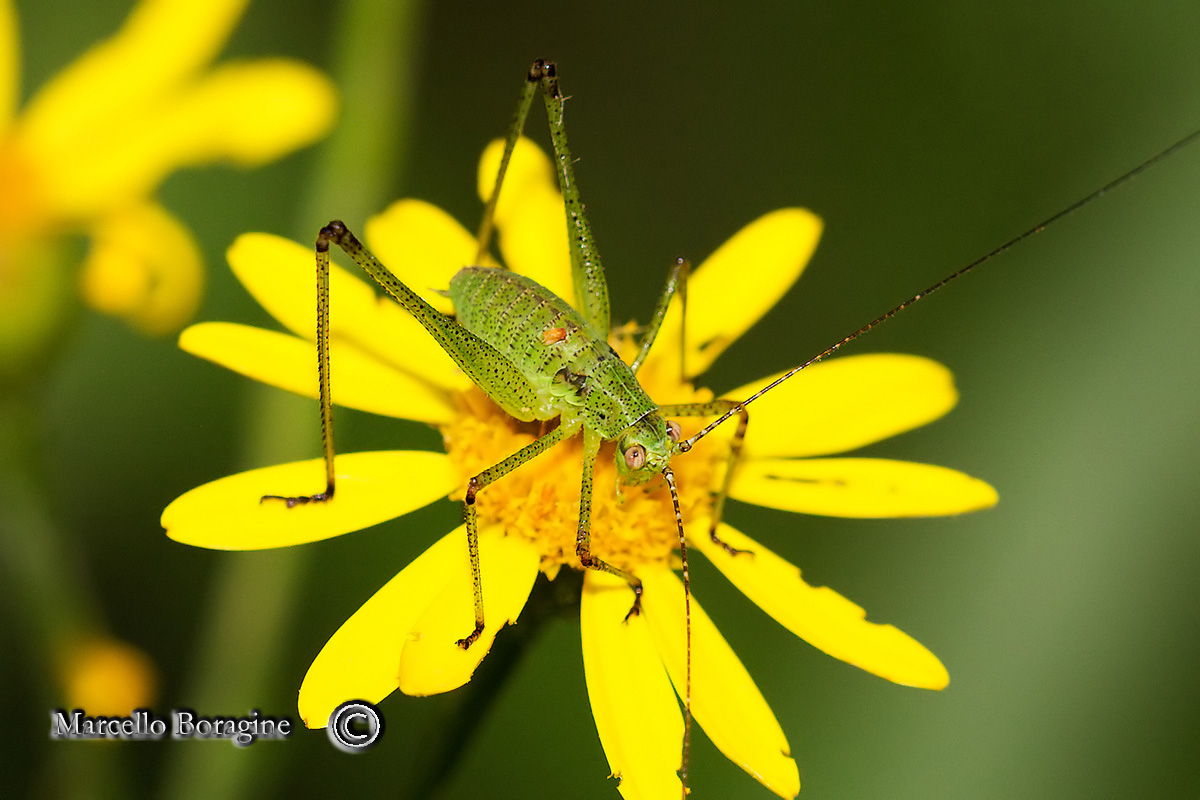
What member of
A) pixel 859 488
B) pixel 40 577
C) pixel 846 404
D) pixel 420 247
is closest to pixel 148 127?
pixel 420 247

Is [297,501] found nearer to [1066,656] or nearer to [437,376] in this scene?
[437,376]

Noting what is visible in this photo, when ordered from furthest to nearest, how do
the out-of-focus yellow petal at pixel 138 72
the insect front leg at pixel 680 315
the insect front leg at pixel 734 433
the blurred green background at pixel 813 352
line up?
the out-of-focus yellow petal at pixel 138 72
the insect front leg at pixel 680 315
the blurred green background at pixel 813 352
the insect front leg at pixel 734 433

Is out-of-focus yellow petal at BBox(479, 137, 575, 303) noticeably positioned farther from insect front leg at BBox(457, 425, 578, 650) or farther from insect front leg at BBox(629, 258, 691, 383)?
insect front leg at BBox(457, 425, 578, 650)

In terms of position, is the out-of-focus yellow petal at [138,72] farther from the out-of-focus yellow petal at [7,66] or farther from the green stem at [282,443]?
the green stem at [282,443]

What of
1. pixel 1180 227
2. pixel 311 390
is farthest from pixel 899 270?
pixel 311 390

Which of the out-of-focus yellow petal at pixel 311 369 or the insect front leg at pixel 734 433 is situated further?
the insect front leg at pixel 734 433

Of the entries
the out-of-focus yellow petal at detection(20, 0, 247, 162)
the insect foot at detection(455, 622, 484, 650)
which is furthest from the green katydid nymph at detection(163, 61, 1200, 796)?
the out-of-focus yellow petal at detection(20, 0, 247, 162)

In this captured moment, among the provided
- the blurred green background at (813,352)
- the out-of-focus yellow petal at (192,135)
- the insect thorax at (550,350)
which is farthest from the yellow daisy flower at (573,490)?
the out-of-focus yellow petal at (192,135)
